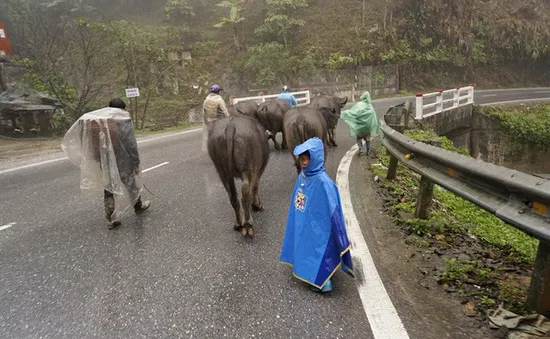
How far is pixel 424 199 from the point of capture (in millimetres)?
4426

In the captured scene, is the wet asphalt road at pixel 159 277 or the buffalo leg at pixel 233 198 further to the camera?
the buffalo leg at pixel 233 198

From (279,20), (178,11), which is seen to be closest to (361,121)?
(279,20)

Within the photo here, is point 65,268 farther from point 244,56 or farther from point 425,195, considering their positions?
point 244,56

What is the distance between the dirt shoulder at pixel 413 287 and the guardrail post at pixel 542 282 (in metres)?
0.36

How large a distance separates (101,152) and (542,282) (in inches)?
193

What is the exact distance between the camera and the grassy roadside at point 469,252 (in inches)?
113

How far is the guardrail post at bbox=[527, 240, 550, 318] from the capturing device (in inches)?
94.5

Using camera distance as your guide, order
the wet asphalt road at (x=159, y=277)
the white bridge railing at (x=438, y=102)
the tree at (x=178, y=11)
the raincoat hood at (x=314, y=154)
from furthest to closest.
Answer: the tree at (x=178, y=11) < the white bridge railing at (x=438, y=102) < the raincoat hood at (x=314, y=154) < the wet asphalt road at (x=159, y=277)

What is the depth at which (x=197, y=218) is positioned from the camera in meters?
5.11

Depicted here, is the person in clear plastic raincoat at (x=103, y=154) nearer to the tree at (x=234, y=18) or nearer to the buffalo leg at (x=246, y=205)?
the buffalo leg at (x=246, y=205)

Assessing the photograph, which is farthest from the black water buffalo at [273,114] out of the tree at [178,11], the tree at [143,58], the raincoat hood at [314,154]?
the tree at [178,11]

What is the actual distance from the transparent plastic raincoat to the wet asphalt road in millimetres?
531

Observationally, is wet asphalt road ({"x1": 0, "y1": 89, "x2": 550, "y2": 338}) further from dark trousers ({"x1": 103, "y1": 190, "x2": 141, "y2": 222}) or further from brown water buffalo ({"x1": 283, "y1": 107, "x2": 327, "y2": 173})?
brown water buffalo ({"x1": 283, "y1": 107, "x2": 327, "y2": 173})

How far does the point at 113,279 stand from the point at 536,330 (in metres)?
3.46
